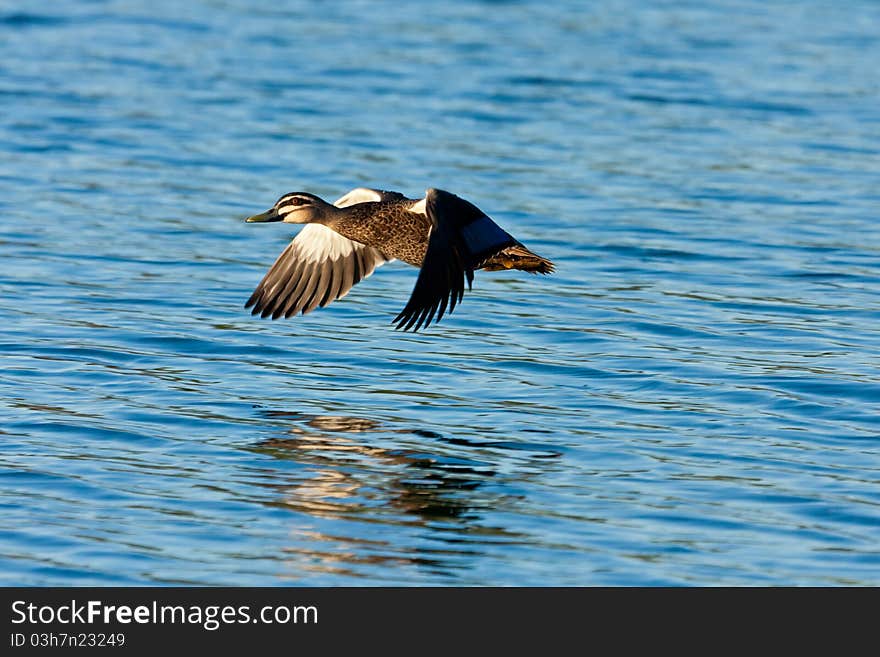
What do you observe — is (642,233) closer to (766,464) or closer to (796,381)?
(796,381)

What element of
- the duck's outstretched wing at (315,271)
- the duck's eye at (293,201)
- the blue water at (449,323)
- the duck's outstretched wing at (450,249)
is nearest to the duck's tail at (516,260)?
the duck's outstretched wing at (450,249)

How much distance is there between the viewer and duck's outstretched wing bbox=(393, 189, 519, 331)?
29.5 ft

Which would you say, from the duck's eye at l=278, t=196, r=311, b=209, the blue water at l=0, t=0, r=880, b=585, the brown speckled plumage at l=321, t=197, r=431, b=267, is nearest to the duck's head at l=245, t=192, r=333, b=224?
the duck's eye at l=278, t=196, r=311, b=209

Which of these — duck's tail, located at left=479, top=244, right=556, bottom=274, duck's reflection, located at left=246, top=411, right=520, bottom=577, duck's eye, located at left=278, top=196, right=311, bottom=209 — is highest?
duck's eye, located at left=278, top=196, right=311, bottom=209

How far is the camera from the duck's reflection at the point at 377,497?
707 centimetres

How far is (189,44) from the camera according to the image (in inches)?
877

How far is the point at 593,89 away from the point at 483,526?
44.7 ft

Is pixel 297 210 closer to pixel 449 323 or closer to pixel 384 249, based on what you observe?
→ pixel 384 249

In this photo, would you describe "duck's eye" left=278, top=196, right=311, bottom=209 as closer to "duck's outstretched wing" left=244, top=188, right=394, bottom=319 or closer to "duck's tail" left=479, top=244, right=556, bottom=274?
"duck's outstretched wing" left=244, top=188, right=394, bottom=319

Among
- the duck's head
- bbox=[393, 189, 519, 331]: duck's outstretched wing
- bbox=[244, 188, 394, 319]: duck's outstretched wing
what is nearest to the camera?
bbox=[393, 189, 519, 331]: duck's outstretched wing

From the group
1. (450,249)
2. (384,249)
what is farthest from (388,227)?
(450,249)

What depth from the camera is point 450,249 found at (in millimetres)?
9305

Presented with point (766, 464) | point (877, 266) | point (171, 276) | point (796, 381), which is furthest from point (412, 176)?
point (766, 464)

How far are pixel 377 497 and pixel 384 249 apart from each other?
2.87 meters
